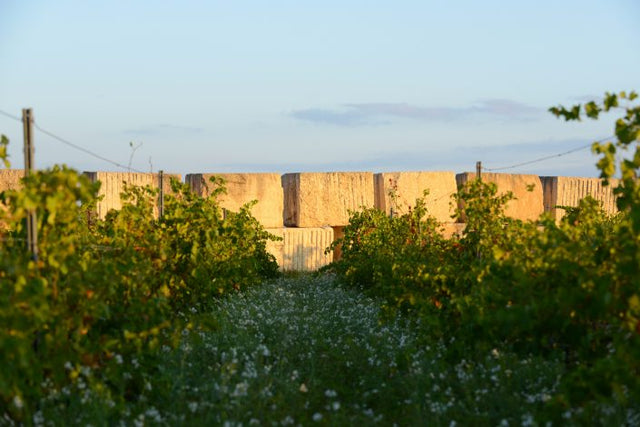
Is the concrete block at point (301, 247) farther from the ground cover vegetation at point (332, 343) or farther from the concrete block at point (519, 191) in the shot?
the ground cover vegetation at point (332, 343)

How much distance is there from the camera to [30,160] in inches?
220

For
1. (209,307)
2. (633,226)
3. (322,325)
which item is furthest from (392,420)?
(209,307)

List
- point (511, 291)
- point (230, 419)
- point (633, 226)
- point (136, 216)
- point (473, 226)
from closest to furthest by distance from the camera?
point (633, 226) → point (230, 419) → point (511, 291) → point (136, 216) → point (473, 226)

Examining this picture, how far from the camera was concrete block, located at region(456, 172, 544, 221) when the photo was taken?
17.4 m

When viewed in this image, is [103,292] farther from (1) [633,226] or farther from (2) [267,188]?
(2) [267,188]

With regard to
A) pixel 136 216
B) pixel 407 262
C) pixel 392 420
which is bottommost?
pixel 392 420

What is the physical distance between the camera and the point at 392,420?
5.37 metres

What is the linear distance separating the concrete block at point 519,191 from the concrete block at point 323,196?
2.55 metres

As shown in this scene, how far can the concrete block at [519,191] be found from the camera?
17.4m

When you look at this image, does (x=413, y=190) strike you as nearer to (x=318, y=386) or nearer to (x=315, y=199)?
(x=315, y=199)

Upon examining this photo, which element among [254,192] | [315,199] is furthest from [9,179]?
[315,199]

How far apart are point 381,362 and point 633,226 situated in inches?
115

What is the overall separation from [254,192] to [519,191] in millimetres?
6536

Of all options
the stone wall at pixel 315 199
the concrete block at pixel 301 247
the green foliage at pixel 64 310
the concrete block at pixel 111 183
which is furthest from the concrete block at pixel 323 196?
the green foliage at pixel 64 310
